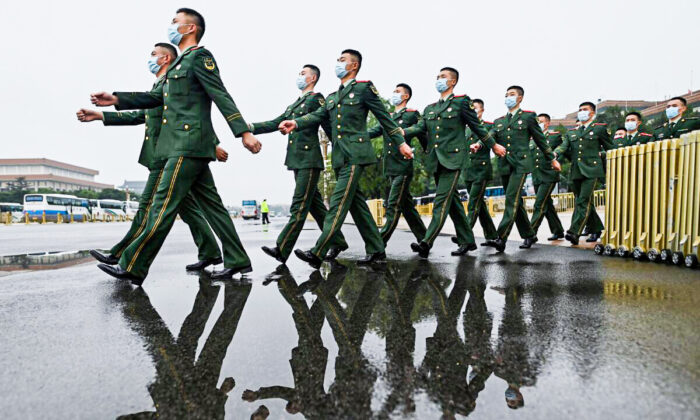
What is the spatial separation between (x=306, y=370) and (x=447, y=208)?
447cm

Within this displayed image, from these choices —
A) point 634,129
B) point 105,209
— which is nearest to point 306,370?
point 634,129

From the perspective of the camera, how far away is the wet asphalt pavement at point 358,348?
169 centimetres

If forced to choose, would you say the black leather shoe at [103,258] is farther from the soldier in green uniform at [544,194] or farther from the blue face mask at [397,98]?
the soldier in green uniform at [544,194]

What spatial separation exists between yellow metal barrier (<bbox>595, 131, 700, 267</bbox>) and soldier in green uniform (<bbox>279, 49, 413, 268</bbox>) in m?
2.81

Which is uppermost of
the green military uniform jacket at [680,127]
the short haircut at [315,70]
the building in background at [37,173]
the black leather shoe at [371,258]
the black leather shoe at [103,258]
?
the building in background at [37,173]

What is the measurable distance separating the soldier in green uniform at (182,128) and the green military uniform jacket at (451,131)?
9.72 ft

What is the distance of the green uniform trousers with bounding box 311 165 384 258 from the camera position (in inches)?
203

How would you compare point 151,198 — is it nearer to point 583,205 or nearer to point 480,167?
point 480,167

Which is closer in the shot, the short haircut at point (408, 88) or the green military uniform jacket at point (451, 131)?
the green military uniform jacket at point (451, 131)

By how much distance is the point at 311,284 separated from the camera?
4.22 m

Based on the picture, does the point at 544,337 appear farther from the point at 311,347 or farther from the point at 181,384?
the point at 181,384

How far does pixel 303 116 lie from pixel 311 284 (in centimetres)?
213

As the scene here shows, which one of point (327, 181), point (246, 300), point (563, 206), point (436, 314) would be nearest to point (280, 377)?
point (436, 314)

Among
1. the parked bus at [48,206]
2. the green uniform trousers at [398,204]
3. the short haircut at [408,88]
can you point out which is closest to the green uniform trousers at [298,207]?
the green uniform trousers at [398,204]
